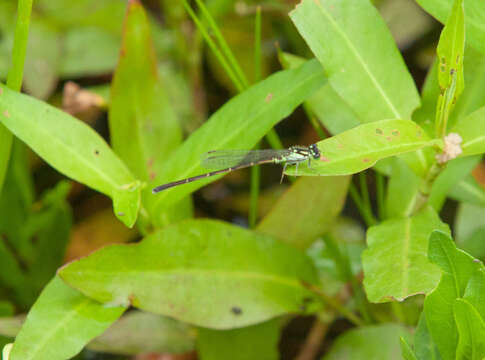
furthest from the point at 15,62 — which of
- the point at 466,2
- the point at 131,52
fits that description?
the point at 466,2

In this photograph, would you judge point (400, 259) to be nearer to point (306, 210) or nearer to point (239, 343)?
point (306, 210)

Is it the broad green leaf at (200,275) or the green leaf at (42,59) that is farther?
the green leaf at (42,59)

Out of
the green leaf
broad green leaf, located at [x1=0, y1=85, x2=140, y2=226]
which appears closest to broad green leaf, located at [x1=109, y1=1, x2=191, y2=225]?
broad green leaf, located at [x1=0, y1=85, x2=140, y2=226]

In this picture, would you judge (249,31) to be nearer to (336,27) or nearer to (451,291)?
(336,27)

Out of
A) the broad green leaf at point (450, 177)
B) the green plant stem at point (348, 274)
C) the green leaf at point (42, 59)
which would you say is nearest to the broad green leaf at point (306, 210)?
the green plant stem at point (348, 274)

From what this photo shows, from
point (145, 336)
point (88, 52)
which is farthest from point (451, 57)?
point (88, 52)

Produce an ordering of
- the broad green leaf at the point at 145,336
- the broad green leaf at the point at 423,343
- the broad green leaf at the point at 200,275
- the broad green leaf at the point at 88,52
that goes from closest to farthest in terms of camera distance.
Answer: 1. the broad green leaf at the point at 423,343
2. the broad green leaf at the point at 200,275
3. the broad green leaf at the point at 145,336
4. the broad green leaf at the point at 88,52

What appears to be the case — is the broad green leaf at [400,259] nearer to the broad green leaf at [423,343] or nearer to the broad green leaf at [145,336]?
the broad green leaf at [423,343]
